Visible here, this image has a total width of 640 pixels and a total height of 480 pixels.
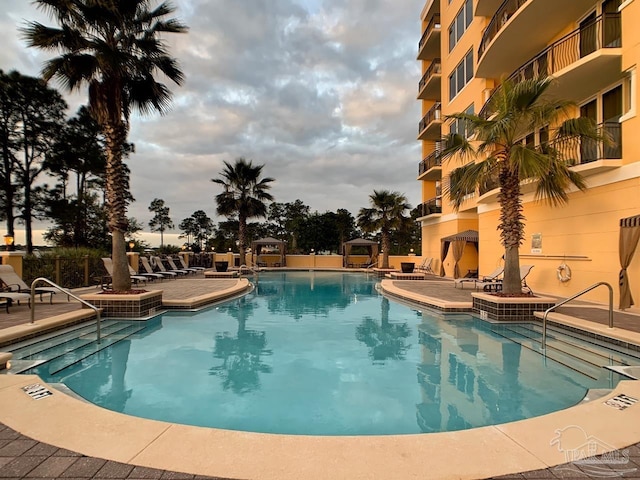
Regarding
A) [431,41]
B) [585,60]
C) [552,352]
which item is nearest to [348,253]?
[431,41]

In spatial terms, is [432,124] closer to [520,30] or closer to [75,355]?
[520,30]

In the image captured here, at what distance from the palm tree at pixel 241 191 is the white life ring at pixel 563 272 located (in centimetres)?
1750

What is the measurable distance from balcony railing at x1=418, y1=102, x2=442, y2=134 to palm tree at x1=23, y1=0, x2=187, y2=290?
17261 mm

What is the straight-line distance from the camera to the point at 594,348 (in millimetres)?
6078

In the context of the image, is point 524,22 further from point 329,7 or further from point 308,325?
point 308,325

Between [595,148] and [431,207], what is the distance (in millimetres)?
13348

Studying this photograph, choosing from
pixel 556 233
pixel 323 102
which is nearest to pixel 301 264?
pixel 323 102

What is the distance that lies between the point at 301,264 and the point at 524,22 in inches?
914

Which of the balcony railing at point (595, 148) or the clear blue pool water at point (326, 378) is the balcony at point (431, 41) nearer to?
the balcony railing at point (595, 148)

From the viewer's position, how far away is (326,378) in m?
5.08

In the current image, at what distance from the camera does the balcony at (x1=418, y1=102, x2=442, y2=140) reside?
73.3ft

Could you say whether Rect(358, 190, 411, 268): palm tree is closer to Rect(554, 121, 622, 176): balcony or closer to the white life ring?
the white life ring

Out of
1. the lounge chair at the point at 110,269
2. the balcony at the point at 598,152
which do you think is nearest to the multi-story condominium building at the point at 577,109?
the balcony at the point at 598,152

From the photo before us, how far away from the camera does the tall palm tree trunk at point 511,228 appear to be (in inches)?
351
